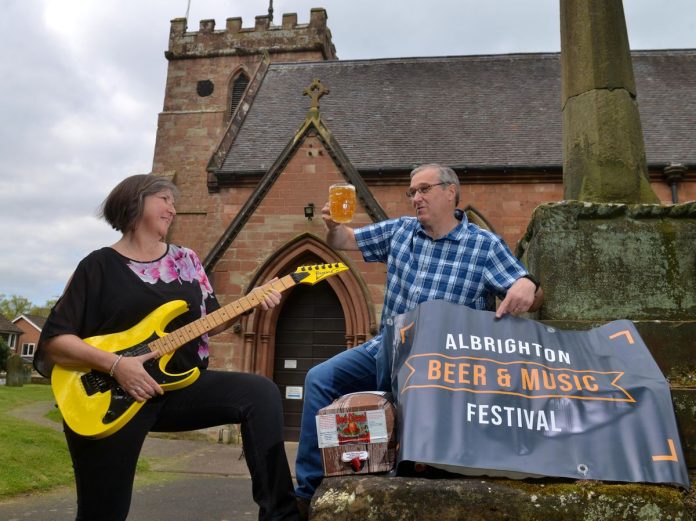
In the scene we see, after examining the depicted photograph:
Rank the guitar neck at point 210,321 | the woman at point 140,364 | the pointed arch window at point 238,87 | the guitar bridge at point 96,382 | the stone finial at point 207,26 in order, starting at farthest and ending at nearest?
the stone finial at point 207,26, the pointed arch window at point 238,87, the guitar neck at point 210,321, the guitar bridge at point 96,382, the woman at point 140,364

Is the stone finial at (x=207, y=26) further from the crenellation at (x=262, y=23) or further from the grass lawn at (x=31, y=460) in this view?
the grass lawn at (x=31, y=460)

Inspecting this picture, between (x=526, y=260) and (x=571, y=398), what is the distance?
4.71ft

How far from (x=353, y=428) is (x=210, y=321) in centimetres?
98

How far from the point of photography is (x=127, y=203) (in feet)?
9.15

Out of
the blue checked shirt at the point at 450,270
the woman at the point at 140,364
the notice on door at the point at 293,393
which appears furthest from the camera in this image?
the notice on door at the point at 293,393

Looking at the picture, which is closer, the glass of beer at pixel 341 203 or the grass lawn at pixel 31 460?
the glass of beer at pixel 341 203

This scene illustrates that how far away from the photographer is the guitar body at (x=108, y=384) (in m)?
2.37

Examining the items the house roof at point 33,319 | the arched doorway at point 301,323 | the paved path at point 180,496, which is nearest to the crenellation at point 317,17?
the arched doorway at point 301,323

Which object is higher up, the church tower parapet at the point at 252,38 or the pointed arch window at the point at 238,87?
the church tower parapet at the point at 252,38

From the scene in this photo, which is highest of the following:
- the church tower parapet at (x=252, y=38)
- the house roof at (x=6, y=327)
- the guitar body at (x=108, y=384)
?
the church tower parapet at (x=252, y=38)

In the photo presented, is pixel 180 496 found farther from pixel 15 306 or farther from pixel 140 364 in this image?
pixel 15 306

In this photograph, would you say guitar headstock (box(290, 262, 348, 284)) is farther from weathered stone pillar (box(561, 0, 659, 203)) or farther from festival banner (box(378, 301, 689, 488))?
weathered stone pillar (box(561, 0, 659, 203))

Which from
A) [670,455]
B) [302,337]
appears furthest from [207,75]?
[670,455]

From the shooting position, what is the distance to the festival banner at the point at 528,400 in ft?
6.39
